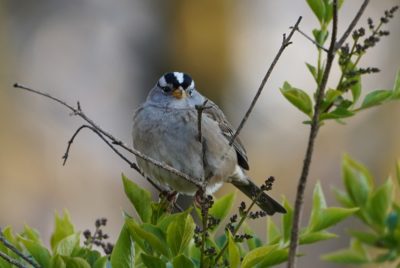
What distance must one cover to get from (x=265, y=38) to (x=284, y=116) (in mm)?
1075

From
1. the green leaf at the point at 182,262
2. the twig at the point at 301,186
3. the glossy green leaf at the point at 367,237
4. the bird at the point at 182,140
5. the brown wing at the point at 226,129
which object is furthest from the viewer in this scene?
the brown wing at the point at 226,129

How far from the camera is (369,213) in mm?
2676

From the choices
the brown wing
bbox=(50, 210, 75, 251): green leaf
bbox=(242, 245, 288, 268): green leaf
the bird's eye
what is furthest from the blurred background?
bbox=(242, 245, 288, 268): green leaf

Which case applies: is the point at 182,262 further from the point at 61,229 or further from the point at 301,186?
the point at 61,229

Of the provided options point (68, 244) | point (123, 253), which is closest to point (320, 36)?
point (123, 253)

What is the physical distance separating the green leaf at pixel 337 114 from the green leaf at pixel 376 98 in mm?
74

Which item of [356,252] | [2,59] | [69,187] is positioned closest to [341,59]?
[356,252]

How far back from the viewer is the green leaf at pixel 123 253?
2.04 m

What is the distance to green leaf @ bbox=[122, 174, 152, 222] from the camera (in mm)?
2366

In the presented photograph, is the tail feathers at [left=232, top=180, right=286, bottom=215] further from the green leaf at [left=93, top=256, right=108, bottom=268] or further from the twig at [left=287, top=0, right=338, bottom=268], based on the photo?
the twig at [left=287, top=0, right=338, bottom=268]

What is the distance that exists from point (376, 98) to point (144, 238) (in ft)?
2.23

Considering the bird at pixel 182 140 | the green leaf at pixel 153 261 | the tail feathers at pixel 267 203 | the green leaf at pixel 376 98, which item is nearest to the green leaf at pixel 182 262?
the green leaf at pixel 153 261

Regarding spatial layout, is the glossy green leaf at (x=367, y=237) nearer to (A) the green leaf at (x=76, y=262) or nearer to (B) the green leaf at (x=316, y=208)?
(B) the green leaf at (x=316, y=208)

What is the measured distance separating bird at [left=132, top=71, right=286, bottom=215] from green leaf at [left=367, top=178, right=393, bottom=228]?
92 cm
